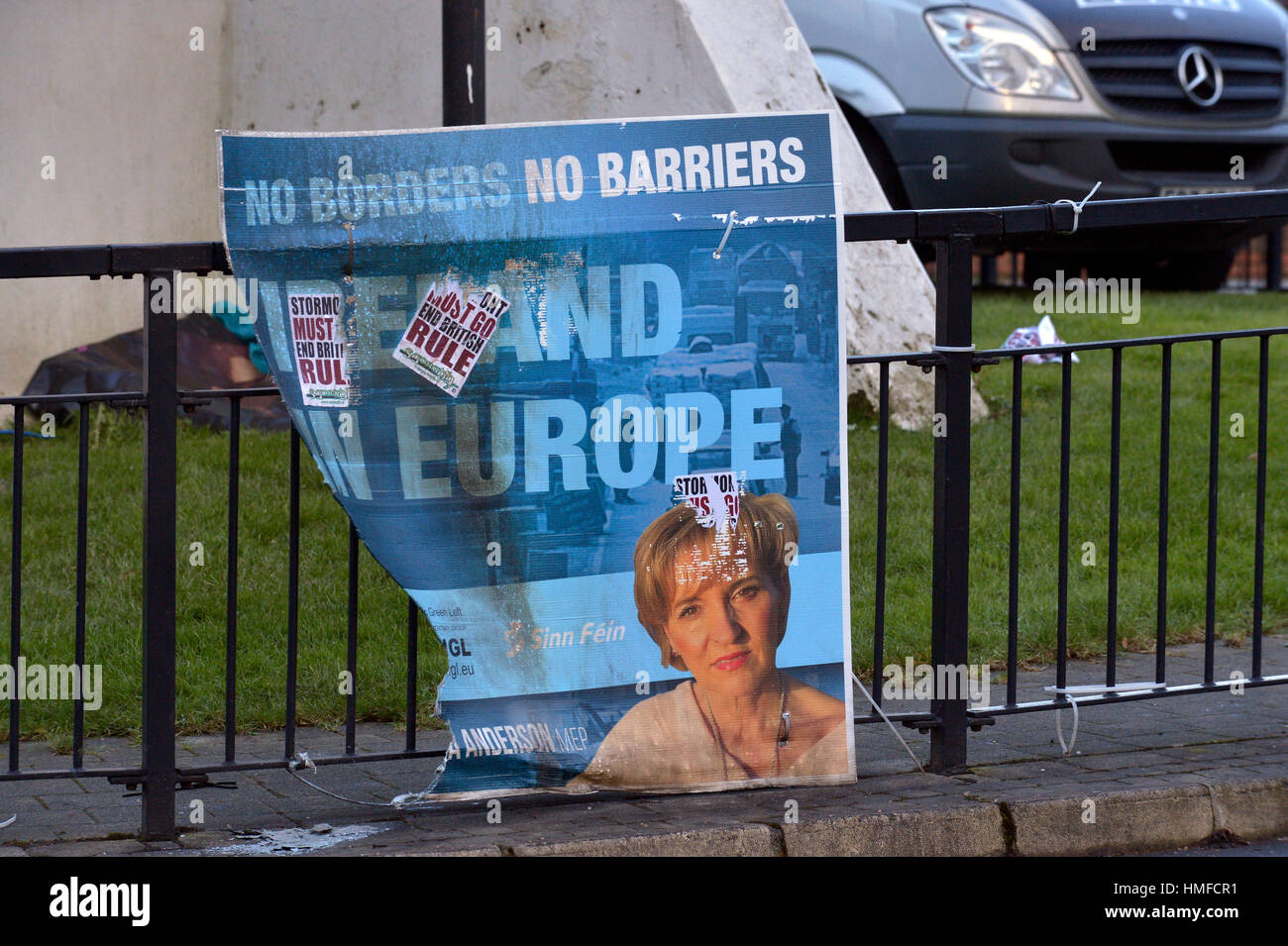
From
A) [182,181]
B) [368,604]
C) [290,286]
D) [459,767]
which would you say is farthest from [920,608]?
[182,181]

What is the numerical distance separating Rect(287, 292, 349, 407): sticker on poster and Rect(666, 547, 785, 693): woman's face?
1.03 metres

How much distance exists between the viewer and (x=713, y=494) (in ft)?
14.3

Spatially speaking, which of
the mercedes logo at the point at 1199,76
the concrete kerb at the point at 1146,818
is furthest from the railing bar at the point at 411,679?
the mercedes logo at the point at 1199,76

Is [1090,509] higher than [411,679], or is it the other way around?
[1090,509]

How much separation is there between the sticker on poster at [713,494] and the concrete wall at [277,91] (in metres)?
4.83

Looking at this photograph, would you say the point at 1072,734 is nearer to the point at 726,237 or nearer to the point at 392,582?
the point at 726,237

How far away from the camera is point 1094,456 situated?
327 inches

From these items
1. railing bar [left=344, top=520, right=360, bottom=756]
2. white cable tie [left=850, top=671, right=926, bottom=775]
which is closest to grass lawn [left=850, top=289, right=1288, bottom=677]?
white cable tie [left=850, top=671, right=926, bottom=775]

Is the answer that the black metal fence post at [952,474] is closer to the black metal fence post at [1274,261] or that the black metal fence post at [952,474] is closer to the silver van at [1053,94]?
the silver van at [1053,94]

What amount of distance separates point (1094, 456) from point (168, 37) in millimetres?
6139

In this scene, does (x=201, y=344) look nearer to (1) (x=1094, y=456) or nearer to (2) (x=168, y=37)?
(2) (x=168, y=37)

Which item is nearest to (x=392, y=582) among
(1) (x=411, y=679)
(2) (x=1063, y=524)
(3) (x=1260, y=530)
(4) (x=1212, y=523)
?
(1) (x=411, y=679)

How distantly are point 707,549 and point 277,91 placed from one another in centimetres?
664

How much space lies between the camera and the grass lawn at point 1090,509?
21.0ft
